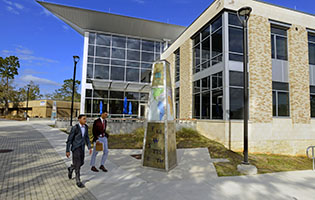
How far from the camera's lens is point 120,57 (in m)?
26.4

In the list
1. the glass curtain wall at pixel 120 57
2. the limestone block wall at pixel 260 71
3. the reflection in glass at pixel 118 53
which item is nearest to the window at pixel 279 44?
the limestone block wall at pixel 260 71

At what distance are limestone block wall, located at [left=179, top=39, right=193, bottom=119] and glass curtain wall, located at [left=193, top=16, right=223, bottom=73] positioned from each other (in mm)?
533

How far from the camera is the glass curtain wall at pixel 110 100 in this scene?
2392 centimetres

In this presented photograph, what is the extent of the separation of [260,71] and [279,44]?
3578 millimetres

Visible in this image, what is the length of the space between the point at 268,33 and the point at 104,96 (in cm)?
1915

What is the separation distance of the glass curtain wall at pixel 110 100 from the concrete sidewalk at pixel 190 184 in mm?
18335

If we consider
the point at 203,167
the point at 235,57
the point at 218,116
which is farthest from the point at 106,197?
the point at 235,57

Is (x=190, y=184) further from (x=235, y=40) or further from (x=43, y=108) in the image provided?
(x=43, y=108)

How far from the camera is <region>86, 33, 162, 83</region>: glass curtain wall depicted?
25047mm

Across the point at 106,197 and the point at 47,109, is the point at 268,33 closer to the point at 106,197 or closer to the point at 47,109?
the point at 106,197

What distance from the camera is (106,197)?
3.98 meters

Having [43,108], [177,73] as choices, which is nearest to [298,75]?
[177,73]

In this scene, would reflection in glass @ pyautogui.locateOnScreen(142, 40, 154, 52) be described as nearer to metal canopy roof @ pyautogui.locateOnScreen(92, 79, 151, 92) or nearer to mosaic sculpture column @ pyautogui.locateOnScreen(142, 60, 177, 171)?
metal canopy roof @ pyautogui.locateOnScreen(92, 79, 151, 92)

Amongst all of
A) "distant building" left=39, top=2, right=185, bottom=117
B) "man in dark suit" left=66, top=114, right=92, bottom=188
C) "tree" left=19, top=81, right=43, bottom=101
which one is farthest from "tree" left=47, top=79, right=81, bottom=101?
"man in dark suit" left=66, top=114, right=92, bottom=188
